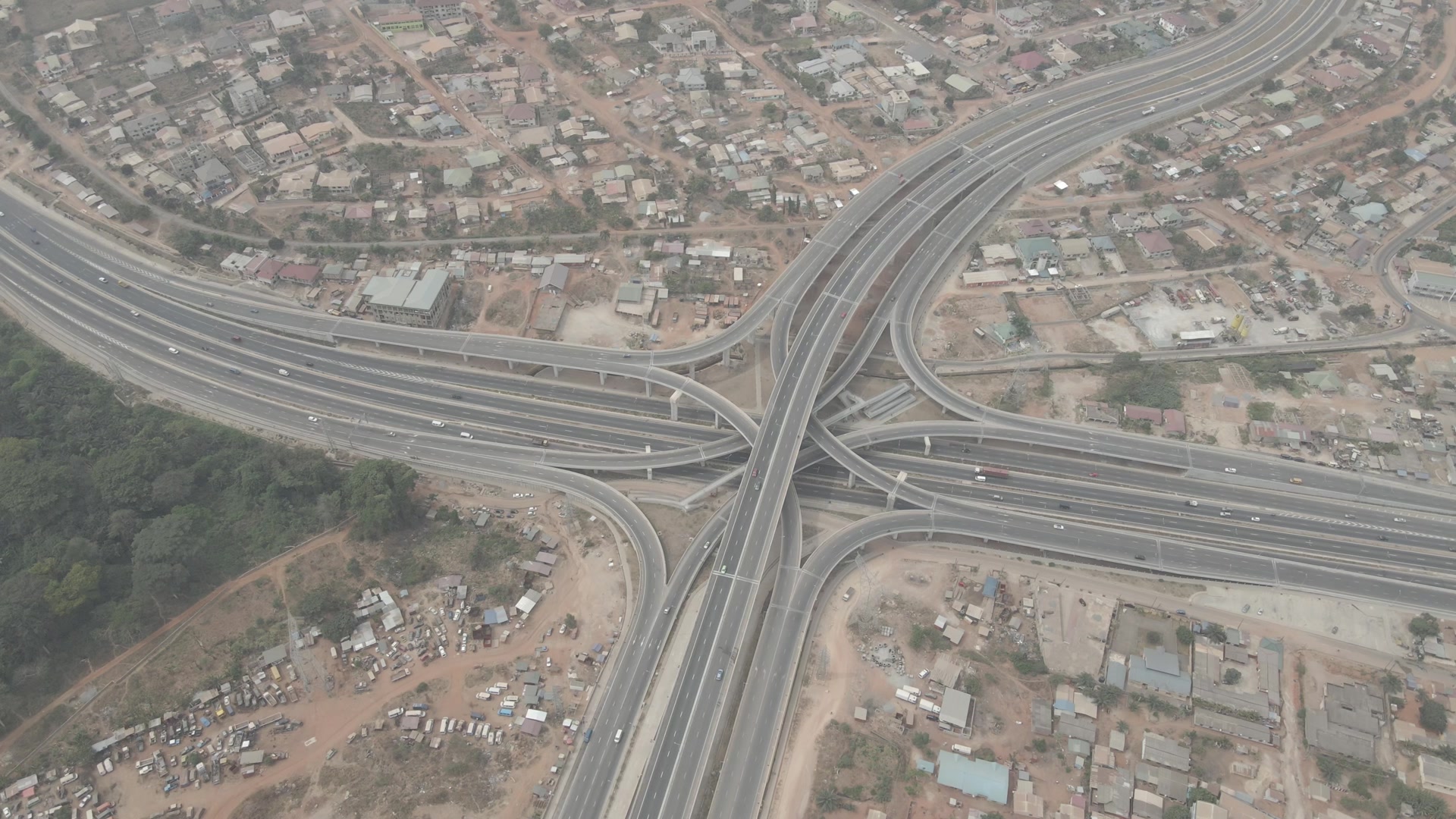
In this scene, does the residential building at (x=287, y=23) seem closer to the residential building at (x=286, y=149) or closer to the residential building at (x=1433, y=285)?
the residential building at (x=286, y=149)

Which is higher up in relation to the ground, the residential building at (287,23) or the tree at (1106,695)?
the residential building at (287,23)

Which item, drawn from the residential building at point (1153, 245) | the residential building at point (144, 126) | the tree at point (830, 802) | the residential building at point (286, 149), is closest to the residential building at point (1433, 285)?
the residential building at point (1153, 245)

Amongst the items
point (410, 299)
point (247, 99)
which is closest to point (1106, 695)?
point (410, 299)

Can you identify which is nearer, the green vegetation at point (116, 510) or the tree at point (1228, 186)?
the green vegetation at point (116, 510)

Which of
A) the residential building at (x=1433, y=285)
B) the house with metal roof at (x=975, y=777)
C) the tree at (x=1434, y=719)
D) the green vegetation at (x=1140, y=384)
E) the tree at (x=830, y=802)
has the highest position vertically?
the residential building at (x=1433, y=285)

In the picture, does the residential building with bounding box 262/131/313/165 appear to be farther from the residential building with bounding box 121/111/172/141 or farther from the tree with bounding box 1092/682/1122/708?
the tree with bounding box 1092/682/1122/708

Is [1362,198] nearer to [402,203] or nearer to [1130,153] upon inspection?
[1130,153]

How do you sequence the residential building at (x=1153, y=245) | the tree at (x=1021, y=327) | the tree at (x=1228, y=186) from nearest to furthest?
the tree at (x=1021, y=327), the residential building at (x=1153, y=245), the tree at (x=1228, y=186)

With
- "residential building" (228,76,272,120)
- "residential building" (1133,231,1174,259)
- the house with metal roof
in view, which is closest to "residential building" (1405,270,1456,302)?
"residential building" (1133,231,1174,259)
